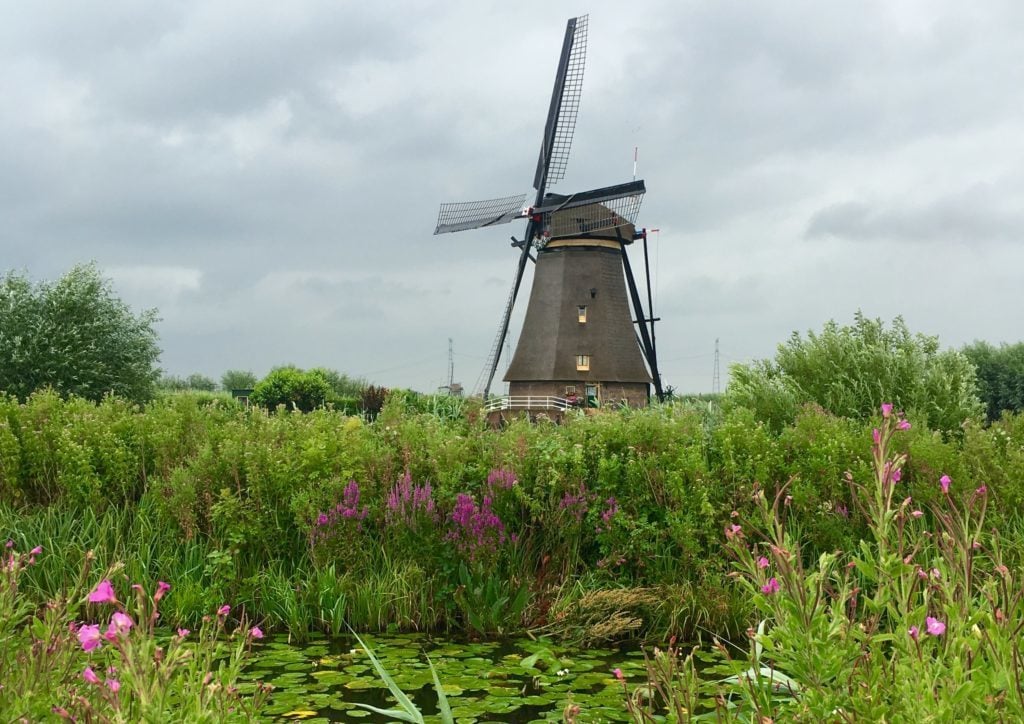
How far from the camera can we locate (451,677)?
18.3 feet

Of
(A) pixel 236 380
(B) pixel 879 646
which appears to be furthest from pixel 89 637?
(A) pixel 236 380

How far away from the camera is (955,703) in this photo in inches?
84.1

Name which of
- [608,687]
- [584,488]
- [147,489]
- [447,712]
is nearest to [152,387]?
[147,489]

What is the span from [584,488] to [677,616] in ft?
4.28

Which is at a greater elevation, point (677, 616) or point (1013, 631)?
point (1013, 631)

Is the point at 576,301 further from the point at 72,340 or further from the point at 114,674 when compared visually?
the point at 114,674

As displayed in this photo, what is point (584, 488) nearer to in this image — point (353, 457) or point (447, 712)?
point (353, 457)

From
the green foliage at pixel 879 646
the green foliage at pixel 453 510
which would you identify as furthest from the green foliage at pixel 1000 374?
the green foliage at pixel 879 646

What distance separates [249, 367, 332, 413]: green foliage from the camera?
35.5 metres

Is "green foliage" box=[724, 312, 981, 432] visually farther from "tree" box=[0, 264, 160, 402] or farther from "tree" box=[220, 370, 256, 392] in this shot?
"tree" box=[220, 370, 256, 392]

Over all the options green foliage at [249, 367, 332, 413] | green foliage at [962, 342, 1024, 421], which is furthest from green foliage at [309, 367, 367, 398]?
green foliage at [962, 342, 1024, 421]

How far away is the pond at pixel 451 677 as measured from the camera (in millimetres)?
4988

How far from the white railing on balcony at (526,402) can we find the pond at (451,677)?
2042 centimetres

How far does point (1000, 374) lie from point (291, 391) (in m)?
30.7
